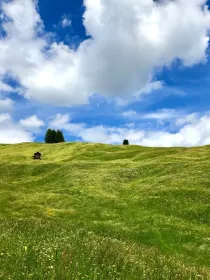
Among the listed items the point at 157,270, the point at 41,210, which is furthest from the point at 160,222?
the point at 157,270

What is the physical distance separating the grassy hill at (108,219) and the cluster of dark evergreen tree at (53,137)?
86.0 meters

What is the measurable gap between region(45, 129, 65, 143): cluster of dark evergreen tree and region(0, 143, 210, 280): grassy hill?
8601 centimetres

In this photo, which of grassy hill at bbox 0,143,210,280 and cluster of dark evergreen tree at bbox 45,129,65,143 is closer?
grassy hill at bbox 0,143,210,280

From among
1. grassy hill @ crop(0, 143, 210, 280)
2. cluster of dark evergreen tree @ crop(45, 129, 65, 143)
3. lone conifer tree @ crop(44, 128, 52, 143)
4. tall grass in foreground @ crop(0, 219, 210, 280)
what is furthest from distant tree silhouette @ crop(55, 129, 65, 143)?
tall grass in foreground @ crop(0, 219, 210, 280)

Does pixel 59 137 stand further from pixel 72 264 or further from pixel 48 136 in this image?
pixel 72 264

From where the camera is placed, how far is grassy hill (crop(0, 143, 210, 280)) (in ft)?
47.9


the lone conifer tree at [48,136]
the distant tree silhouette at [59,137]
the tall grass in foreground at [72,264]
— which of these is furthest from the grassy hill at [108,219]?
the lone conifer tree at [48,136]

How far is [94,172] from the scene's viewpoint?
8431cm

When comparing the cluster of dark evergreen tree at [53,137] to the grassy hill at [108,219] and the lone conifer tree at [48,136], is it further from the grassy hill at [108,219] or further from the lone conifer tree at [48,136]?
the grassy hill at [108,219]

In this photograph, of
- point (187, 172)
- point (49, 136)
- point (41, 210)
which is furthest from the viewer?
point (49, 136)

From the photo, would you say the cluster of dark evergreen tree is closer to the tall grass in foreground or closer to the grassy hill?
the grassy hill

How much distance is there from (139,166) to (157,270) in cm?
7005

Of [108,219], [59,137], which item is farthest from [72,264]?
[59,137]

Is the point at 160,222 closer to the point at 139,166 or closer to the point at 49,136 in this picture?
the point at 139,166
